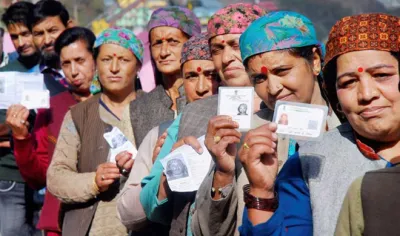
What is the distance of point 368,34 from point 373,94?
213mm

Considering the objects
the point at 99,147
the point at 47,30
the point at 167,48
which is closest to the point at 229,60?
the point at 167,48

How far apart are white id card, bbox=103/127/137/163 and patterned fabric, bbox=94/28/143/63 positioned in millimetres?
854

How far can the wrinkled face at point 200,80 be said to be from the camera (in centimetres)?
483

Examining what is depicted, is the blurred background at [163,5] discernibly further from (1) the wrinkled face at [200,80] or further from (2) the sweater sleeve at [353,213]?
(2) the sweater sleeve at [353,213]

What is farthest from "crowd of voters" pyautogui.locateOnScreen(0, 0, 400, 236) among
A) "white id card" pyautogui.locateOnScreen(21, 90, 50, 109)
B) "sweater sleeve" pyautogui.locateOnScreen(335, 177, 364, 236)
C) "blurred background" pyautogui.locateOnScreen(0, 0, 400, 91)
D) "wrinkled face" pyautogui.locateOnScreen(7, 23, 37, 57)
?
"blurred background" pyautogui.locateOnScreen(0, 0, 400, 91)

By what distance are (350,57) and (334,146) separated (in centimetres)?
32

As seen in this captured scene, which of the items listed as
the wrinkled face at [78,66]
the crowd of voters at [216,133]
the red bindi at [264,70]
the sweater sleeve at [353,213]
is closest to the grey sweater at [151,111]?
the crowd of voters at [216,133]

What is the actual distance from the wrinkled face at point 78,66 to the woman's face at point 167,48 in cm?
96

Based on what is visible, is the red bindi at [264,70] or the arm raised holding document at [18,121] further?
the arm raised holding document at [18,121]

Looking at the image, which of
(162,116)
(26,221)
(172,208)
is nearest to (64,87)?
(26,221)

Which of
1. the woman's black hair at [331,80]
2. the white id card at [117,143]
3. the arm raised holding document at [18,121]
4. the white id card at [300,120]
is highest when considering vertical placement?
the woman's black hair at [331,80]

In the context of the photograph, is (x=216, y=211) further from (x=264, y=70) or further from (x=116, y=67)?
(x=116, y=67)

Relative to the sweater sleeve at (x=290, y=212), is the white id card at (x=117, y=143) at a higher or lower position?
lower

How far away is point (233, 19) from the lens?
4.53 m
